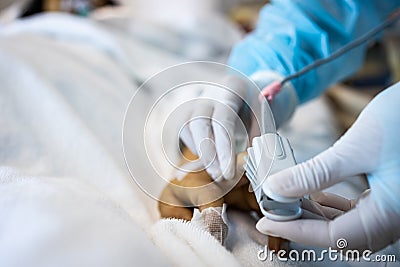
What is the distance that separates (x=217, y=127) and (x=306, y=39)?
31 cm

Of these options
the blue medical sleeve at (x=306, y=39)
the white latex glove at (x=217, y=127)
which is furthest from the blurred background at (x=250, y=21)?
the white latex glove at (x=217, y=127)

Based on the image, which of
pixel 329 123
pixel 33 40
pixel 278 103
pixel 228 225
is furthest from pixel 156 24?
pixel 228 225

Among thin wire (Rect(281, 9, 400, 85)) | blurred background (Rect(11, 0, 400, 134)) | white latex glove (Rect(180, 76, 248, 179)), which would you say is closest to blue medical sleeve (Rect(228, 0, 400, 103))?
thin wire (Rect(281, 9, 400, 85))

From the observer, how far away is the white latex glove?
0.45 m

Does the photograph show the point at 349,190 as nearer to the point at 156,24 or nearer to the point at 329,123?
the point at 329,123

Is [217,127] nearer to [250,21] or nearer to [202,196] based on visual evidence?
[202,196]

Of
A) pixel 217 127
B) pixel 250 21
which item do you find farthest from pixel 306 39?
pixel 250 21

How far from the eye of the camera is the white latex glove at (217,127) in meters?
0.45

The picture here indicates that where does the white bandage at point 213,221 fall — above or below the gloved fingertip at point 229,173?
below

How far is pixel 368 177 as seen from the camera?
37cm

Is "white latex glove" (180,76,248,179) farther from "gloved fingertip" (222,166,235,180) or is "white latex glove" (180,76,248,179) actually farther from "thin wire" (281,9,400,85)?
"thin wire" (281,9,400,85)

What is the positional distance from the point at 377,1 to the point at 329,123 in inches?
11.4

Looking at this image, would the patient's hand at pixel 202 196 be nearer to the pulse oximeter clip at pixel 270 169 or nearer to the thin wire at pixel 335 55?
the pulse oximeter clip at pixel 270 169

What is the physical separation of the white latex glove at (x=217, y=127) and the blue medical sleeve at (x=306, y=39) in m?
0.20
